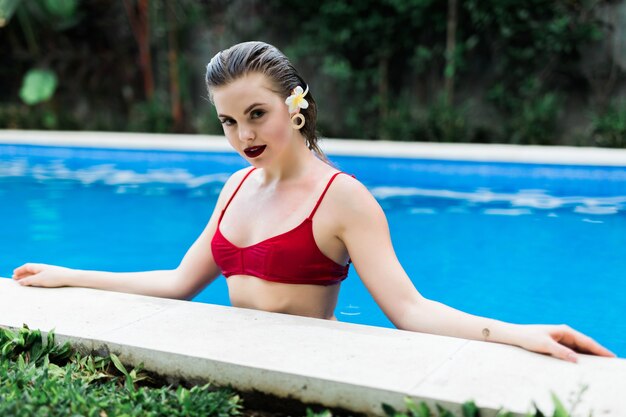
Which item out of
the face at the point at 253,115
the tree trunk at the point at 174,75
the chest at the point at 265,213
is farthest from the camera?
the tree trunk at the point at 174,75

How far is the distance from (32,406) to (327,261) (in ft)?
3.09

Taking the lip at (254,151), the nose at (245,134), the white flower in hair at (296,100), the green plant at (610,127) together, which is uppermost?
the white flower in hair at (296,100)

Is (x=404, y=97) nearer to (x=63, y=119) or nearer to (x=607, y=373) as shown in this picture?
(x=63, y=119)

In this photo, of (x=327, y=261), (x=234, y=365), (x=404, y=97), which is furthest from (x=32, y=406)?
(x=404, y=97)

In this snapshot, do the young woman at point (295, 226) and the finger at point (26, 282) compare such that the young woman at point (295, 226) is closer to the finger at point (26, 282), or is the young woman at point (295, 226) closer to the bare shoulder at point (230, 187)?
the bare shoulder at point (230, 187)

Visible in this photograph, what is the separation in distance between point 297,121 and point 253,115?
17 cm

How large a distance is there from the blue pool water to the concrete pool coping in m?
1.81

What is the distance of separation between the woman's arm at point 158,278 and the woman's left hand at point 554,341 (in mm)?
1104

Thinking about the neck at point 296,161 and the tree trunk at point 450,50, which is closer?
the neck at point 296,161

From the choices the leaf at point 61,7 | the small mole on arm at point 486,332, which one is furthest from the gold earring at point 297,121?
the leaf at point 61,7

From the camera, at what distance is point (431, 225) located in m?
6.40

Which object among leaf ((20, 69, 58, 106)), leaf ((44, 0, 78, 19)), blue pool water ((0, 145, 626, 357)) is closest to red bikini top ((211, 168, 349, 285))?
blue pool water ((0, 145, 626, 357))

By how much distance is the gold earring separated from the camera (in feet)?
7.52

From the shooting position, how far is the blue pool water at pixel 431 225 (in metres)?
4.51
